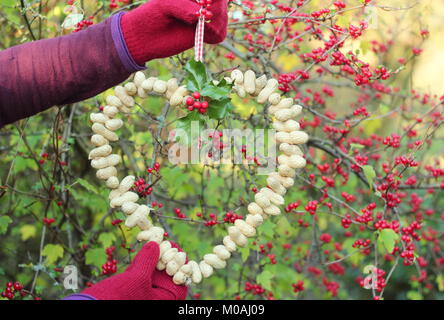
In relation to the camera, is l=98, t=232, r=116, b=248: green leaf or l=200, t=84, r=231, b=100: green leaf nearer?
l=200, t=84, r=231, b=100: green leaf

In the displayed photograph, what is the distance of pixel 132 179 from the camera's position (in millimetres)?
1675

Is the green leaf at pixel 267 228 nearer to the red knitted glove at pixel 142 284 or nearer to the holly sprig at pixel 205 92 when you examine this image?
the red knitted glove at pixel 142 284

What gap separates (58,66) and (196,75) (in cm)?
44

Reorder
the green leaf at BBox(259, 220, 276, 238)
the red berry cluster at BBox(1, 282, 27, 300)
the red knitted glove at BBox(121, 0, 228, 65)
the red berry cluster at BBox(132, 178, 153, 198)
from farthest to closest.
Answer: the green leaf at BBox(259, 220, 276, 238)
the red berry cluster at BBox(1, 282, 27, 300)
the red berry cluster at BBox(132, 178, 153, 198)
the red knitted glove at BBox(121, 0, 228, 65)

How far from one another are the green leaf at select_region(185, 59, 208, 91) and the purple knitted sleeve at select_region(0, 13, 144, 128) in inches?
6.9

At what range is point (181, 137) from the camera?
5.04 feet

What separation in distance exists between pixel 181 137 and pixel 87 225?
264 cm

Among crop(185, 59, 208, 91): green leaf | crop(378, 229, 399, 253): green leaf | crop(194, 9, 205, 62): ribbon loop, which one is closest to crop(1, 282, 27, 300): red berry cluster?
crop(185, 59, 208, 91): green leaf

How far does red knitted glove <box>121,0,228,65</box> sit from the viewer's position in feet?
4.76

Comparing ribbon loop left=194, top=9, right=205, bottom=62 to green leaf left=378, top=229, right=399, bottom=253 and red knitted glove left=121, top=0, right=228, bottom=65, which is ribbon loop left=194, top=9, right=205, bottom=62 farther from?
green leaf left=378, top=229, right=399, bottom=253

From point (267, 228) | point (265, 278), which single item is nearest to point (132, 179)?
point (267, 228)
